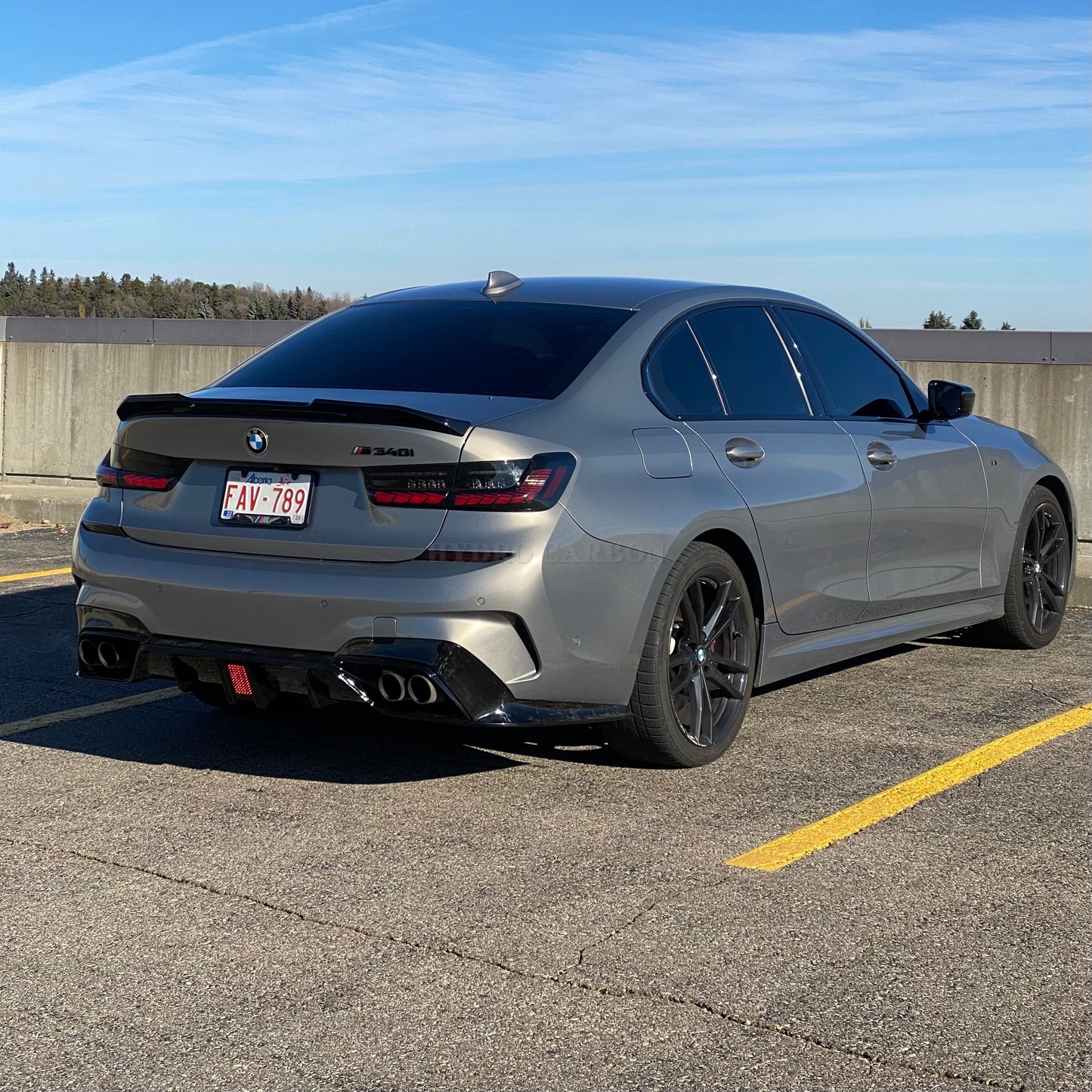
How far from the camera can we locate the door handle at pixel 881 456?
5.84m

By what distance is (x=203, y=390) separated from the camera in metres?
4.88

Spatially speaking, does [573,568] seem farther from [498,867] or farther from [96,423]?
[96,423]

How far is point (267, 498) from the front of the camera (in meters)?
4.41

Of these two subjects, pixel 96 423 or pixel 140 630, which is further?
pixel 96 423

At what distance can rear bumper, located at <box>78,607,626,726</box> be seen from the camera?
4164 mm

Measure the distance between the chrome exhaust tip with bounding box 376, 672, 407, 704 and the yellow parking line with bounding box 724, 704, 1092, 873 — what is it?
99cm

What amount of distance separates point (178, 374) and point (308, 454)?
8480 mm

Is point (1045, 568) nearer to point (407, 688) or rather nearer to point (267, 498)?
point (407, 688)

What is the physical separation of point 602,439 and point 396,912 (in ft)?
5.18

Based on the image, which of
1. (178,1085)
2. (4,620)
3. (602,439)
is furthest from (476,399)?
(4,620)

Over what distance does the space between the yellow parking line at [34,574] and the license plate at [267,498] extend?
4.85m

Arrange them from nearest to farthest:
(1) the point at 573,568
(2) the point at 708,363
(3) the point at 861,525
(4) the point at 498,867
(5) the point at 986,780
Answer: (4) the point at 498,867 < (1) the point at 573,568 < (5) the point at 986,780 < (2) the point at 708,363 < (3) the point at 861,525

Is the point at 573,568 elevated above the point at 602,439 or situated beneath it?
situated beneath

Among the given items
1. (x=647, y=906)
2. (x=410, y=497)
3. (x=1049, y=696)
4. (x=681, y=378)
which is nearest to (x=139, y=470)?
(x=410, y=497)
